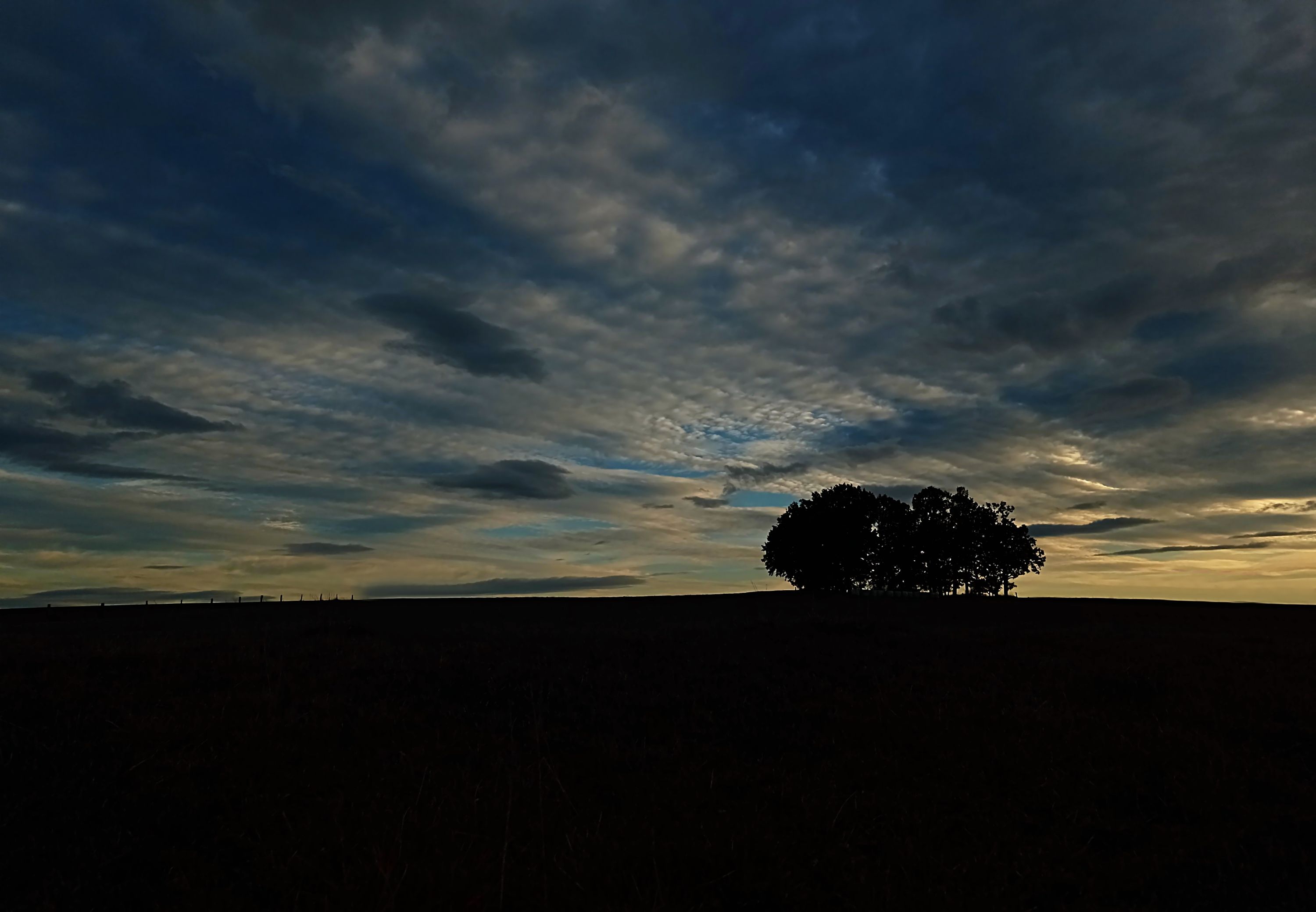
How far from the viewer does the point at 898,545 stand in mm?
81312

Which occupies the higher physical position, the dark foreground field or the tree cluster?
the tree cluster

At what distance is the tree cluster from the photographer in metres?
77.5

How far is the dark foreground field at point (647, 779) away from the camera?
8.55m

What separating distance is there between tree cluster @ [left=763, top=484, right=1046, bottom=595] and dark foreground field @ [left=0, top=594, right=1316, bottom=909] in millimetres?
55537

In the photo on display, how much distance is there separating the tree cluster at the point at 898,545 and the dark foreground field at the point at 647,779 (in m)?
55.5

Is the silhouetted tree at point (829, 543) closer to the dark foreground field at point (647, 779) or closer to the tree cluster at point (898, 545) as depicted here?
the tree cluster at point (898, 545)

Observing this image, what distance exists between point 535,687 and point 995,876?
10081 millimetres

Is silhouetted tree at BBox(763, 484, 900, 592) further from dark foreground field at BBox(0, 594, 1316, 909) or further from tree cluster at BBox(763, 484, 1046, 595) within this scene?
dark foreground field at BBox(0, 594, 1316, 909)

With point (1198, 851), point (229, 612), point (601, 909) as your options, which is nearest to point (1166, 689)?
point (1198, 851)

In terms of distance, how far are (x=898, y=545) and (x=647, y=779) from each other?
7369cm

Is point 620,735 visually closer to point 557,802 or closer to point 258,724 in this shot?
point 557,802

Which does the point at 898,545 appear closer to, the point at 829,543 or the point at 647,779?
the point at 829,543

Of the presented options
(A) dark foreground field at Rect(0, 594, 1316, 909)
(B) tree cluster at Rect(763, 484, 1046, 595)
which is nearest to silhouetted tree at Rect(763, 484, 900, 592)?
(B) tree cluster at Rect(763, 484, 1046, 595)

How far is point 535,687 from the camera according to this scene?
1695 centimetres
